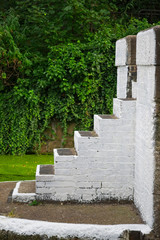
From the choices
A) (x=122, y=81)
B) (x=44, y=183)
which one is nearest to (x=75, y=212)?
(x=44, y=183)

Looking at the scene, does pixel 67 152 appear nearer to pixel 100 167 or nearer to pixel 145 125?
pixel 100 167

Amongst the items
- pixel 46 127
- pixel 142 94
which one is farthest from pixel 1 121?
pixel 142 94

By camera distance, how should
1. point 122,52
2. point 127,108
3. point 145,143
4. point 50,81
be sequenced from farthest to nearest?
point 50,81 → point 122,52 → point 127,108 → point 145,143

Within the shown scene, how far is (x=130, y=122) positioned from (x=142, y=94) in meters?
0.76

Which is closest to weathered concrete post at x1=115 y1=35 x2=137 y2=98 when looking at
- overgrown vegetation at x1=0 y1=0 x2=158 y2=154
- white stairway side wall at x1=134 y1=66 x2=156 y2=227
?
white stairway side wall at x1=134 y1=66 x2=156 y2=227

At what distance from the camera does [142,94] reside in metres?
5.55

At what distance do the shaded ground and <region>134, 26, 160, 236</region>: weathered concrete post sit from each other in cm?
31

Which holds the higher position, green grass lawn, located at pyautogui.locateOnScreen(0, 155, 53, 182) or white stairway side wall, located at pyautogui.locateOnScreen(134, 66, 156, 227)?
white stairway side wall, located at pyautogui.locateOnScreen(134, 66, 156, 227)

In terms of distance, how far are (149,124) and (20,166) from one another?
15.9 feet

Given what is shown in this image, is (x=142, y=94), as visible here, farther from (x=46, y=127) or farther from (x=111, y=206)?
(x=46, y=127)

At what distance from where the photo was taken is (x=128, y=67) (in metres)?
6.55

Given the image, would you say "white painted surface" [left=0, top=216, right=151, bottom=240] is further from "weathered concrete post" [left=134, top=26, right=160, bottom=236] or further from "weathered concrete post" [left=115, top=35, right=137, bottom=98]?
"weathered concrete post" [left=115, top=35, right=137, bottom=98]

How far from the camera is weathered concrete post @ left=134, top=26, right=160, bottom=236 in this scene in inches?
193

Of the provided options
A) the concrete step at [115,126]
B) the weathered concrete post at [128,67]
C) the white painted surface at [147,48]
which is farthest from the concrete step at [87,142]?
the white painted surface at [147,48]
